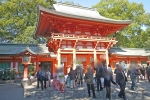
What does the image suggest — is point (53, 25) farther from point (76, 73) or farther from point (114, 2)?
point (114, 2)

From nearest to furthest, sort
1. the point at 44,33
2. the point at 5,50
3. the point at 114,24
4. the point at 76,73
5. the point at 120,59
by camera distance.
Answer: the point at 76,73 < the point at 114,24 < the point at 5,50 < the point at 44,33 < the point at 120,59

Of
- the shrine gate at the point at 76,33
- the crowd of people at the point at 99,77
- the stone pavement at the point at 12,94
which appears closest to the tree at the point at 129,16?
the shrine gate at the point at 76,33

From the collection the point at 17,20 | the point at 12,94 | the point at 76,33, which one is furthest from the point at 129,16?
the point at 12,94

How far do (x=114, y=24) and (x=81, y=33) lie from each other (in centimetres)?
456

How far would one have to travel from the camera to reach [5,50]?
837 inches

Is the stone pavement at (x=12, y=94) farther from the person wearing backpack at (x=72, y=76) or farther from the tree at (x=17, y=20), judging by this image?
the tree at (x=17, y=20)

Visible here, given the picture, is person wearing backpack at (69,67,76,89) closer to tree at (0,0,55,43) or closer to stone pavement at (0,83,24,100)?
stone pavement at (0,83,24,100)

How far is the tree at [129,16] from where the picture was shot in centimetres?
3369

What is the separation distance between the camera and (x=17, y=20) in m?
33.0

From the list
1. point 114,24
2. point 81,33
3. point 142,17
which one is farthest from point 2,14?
point 142,17

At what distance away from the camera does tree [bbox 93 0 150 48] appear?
111 ft

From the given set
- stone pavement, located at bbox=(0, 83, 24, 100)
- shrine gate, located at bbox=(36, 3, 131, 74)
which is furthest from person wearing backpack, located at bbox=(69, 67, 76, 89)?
shrine gate, located at bbox=(36, 3, 131, 74)

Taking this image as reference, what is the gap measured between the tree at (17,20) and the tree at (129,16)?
49.8ft

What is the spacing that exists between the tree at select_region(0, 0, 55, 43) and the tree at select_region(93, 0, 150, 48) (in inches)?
597
